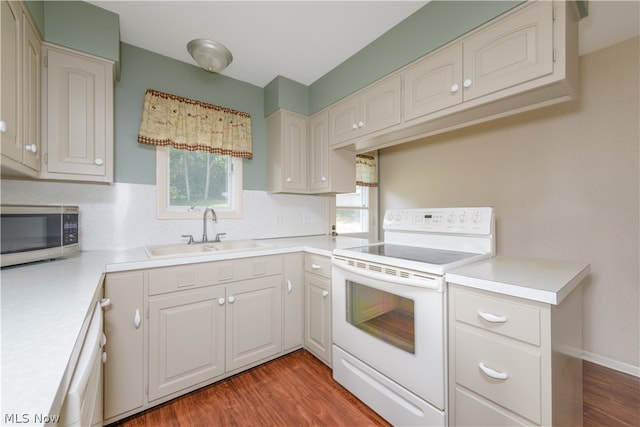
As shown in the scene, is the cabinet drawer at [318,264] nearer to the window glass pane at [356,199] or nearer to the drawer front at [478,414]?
the drawer front at [478,414]

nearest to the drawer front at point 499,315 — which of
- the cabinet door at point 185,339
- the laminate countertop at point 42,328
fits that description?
the laminate countertop at point 42,328

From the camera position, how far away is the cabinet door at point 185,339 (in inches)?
60.7

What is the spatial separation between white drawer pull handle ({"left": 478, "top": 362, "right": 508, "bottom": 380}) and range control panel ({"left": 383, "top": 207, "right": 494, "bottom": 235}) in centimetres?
77

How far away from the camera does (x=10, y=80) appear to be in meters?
1.15

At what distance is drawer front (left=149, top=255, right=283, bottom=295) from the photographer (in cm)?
155

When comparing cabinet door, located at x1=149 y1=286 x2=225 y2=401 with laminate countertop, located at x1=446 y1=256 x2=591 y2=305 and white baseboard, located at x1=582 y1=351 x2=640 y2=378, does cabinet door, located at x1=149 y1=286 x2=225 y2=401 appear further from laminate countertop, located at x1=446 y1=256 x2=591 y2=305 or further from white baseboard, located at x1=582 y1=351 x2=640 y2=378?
white baseboard, located at x1=582 y1=351 x2=640 y2=378

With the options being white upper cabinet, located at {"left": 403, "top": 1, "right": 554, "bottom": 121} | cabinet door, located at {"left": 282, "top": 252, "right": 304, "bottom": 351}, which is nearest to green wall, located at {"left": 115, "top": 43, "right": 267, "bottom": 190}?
cabinet door, located at {"left": 282, "top": 252, "right": 304, "bottom": 351}

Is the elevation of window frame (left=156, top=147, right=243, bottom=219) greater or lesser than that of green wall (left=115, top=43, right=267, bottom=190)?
lesser

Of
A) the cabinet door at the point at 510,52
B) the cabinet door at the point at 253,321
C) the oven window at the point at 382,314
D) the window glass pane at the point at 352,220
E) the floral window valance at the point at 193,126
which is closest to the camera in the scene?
the cabinet door at the point at 510,52

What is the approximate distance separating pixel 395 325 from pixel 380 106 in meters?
1.52

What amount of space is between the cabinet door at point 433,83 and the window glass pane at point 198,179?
5.58 ft

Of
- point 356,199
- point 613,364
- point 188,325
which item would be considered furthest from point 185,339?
point 613,364

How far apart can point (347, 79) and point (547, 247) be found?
221 centimetres

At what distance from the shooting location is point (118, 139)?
6.48 ft
